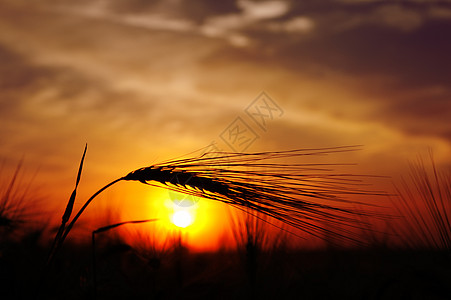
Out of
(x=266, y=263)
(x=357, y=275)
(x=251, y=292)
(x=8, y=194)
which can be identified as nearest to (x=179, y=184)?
(x=8, y=194)

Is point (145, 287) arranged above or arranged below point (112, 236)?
below

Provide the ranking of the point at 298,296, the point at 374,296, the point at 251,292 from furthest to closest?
1. the point at 298,296
2. the point at 251,292
3. the point at 374,296

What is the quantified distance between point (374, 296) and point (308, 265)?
3.56 feet

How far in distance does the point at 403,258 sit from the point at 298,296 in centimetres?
65

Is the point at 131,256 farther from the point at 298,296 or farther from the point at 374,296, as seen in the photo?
the point at 374,296

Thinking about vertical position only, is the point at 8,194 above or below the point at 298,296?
above

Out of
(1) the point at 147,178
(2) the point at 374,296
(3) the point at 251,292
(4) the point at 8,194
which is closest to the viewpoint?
(1) the point at 147,178

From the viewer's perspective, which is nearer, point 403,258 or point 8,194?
point 8,194

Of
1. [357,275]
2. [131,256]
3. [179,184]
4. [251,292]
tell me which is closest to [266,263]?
[251,292]

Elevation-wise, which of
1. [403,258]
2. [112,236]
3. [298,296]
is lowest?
[298,296]

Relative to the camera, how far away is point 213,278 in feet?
8.49

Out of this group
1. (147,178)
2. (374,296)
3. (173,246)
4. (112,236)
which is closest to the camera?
(147,178)

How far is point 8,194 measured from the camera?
1.91 meters

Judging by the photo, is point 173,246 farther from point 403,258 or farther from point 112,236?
point 403,258
